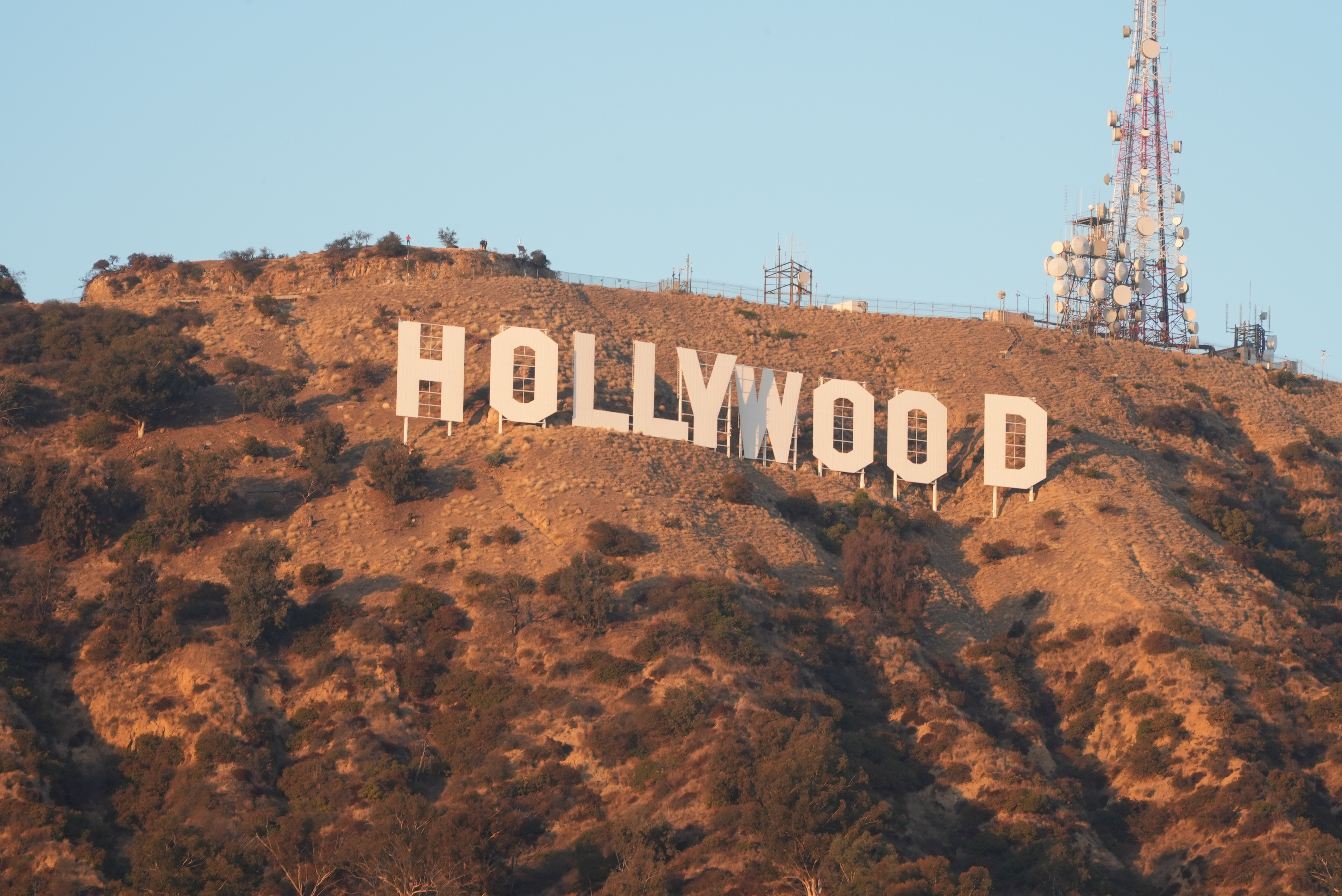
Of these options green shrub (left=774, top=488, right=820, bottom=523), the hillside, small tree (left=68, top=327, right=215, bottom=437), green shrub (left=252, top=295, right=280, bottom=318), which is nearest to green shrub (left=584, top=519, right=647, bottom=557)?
the hillside

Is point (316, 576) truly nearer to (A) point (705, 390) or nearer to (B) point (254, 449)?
(B) point (254, 449)

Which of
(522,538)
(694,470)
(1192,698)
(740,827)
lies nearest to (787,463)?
(694,470)

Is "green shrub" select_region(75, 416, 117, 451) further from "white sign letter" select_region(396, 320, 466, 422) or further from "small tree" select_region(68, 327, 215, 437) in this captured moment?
"white sign letter" select_region(396, 320, 466, 422)

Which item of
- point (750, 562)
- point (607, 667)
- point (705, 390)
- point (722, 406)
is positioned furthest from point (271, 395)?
point (607, 667)

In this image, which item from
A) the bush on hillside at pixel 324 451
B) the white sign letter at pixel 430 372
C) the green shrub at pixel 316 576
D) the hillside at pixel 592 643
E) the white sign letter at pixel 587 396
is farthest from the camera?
the white sign letter at pixel 587 396

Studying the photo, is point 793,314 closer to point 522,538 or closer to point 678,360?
point 678,360

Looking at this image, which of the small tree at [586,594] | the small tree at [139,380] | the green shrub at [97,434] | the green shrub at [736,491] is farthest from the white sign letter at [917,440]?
the green shrub at [97,434]

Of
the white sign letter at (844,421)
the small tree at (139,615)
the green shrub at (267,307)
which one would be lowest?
the small tree at (139,615)

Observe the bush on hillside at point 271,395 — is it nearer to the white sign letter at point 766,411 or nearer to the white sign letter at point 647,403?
the white sign letter at point 647,403
